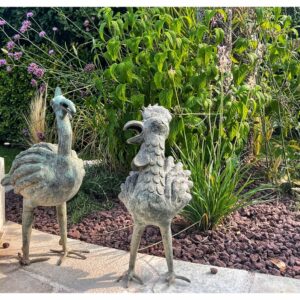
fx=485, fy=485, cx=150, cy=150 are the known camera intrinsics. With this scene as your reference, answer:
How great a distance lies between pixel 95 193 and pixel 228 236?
1636 millimetres

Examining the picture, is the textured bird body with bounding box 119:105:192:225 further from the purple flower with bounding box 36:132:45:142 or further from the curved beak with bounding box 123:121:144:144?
the purple flower with bounding box 36:132:45:142

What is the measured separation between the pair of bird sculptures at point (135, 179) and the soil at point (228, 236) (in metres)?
0.55

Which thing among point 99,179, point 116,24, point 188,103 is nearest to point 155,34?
point 116,24

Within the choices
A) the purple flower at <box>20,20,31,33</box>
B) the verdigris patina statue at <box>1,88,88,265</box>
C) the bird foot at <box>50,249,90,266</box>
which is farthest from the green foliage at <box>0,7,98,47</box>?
the bird foot at <box>50,249,90,266</box>

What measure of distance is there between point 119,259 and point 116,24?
2.21 m

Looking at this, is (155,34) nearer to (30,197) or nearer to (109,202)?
(109,202)

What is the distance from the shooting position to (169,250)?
3.12 m

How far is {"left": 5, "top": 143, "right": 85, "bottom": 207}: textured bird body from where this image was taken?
3.22 metres

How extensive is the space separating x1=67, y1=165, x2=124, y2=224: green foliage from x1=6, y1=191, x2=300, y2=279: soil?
0.11 metres

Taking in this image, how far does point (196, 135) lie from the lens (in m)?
4.73

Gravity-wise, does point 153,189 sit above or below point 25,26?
below

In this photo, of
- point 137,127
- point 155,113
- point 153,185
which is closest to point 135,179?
point 153,185

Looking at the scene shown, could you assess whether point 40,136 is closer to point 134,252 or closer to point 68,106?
point 68,106

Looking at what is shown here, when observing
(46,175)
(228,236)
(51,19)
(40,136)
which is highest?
(51,19)
